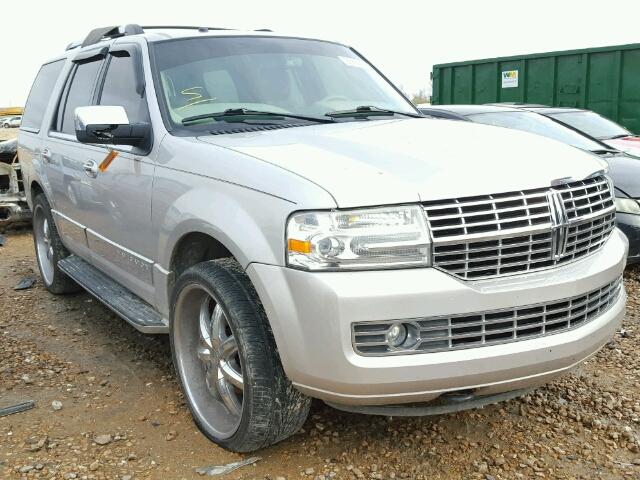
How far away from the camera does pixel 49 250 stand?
5.88 meters

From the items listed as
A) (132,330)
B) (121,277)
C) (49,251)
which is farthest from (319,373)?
(49,251)

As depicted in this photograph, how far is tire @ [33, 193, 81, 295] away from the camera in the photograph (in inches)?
215

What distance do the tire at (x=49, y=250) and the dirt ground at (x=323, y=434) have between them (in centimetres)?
134

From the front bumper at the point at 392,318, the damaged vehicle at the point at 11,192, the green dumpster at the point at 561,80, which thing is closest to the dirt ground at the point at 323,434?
the front bumper at the point at 392,318

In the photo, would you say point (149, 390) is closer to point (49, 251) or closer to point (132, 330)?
point (132, 330)

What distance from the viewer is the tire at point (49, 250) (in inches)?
215

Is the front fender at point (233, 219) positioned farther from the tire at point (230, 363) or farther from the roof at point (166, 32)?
the roof at point (166, 32)

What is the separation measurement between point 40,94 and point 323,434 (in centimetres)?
413

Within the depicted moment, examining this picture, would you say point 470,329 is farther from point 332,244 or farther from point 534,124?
point 534,124

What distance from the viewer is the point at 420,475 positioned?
289 centimetres

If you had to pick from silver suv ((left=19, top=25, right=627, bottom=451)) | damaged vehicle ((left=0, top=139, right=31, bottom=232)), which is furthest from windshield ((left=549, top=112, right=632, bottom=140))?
damaged vehicle ((left=0, top=139, right=31, bottom=232))

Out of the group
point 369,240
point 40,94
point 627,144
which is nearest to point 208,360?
point 369,240

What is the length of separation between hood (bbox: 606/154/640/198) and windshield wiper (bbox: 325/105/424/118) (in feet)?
8.85

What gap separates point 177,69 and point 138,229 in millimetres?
905
